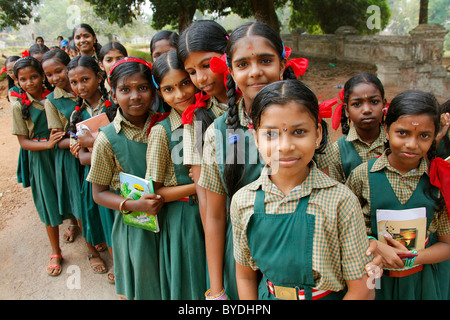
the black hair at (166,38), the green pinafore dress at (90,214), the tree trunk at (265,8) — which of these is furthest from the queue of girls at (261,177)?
the tree trunk at (265,8)

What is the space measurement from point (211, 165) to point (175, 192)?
1.52 ft

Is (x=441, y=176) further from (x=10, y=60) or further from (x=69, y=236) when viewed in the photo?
(x=10, y=60)

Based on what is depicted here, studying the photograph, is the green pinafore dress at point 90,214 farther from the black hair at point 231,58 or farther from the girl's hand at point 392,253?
the girl's hand at point 392,253

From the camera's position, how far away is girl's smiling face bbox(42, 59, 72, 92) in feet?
9.50

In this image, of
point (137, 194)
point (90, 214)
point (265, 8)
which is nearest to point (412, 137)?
point (137, 194)

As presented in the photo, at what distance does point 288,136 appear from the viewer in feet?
3.87

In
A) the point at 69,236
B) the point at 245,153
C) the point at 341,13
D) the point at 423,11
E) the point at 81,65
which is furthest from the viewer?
the point at 341,13

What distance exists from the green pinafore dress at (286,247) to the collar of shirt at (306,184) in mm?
24

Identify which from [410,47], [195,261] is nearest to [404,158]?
[195,261]

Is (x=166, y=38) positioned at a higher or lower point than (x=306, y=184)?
higher

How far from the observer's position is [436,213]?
159 cm

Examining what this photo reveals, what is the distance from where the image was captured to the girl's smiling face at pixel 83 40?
3.61 m
